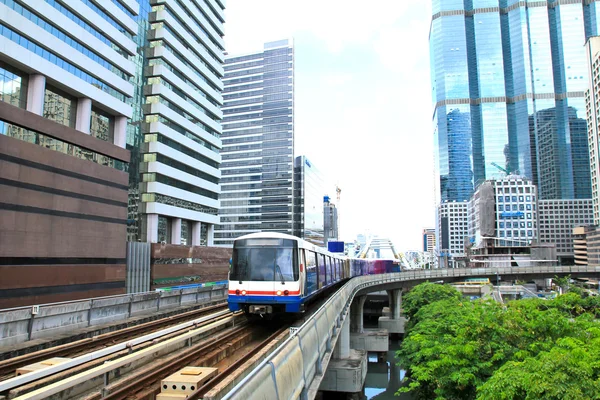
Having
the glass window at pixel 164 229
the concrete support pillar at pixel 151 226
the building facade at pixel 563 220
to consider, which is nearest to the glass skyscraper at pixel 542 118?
the building facade at pixel 563 220

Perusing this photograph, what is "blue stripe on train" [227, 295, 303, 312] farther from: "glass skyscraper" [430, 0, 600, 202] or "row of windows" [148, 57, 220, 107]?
"glass skyscraper" [430, 0, 600, 202]

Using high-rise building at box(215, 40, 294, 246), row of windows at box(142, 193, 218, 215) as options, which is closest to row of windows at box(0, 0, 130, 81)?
row of windows at box(142, 193, 218, 215)

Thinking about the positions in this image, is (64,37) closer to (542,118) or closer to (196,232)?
(196,232)

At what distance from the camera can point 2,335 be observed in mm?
12602

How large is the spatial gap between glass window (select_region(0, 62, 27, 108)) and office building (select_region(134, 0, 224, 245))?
17530 mm

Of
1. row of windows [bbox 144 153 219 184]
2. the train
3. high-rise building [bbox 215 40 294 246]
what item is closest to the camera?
the train

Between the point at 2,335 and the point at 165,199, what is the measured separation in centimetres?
4229

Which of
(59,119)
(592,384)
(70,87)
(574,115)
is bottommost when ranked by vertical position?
(592,384)

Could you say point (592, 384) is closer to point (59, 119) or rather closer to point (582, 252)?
point (59, 119)

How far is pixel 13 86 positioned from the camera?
31453 mm

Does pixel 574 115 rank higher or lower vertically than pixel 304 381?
higher

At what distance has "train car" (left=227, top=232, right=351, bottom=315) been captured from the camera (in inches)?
605

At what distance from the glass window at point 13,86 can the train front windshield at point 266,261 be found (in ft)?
81.2

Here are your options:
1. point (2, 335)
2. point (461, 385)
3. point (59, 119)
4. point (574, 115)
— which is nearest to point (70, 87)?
point (59, 119)
